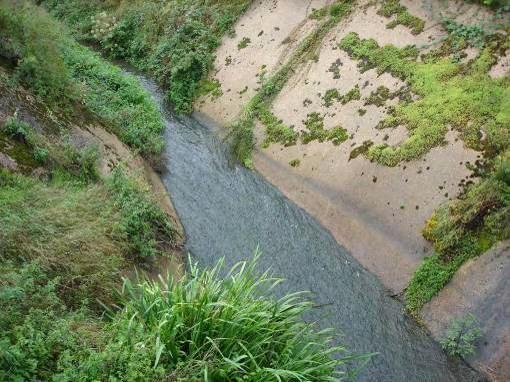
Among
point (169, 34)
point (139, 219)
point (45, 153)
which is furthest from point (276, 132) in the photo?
point (169, 34)

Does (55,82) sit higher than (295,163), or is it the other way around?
(295,163)

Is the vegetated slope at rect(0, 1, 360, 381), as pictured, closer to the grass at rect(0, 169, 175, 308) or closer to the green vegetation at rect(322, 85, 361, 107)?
the grass at rect(0, 169, 175, 308)

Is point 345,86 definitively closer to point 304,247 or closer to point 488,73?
point 488,73

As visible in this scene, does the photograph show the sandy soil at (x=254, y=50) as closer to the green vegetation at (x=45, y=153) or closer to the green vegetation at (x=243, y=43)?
the green vegetation at (x=243, y=43)

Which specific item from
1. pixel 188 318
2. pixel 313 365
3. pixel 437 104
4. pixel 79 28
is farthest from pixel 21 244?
pixel 79 28

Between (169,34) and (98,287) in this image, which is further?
(169,34)

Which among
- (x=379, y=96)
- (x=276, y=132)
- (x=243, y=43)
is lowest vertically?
(x=276, y=132)

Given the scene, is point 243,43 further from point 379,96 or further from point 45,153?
point 45,153
